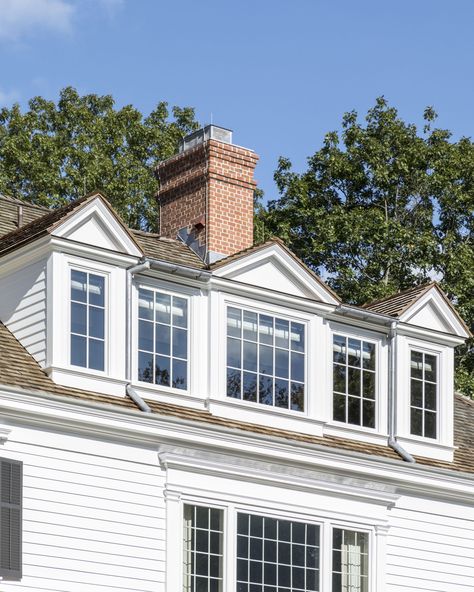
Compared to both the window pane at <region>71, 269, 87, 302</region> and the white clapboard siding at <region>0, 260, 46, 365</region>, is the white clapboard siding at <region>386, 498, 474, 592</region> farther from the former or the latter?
the white clapboard siding at <region>0, 260, 46, 365</region>

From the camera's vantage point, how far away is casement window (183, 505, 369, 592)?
80.4 feet

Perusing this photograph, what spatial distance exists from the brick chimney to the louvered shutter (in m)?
7.62

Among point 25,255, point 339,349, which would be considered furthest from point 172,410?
point 339,349

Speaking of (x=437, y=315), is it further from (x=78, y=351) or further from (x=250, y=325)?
(x=78, y=351)

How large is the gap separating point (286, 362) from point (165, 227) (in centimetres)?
501

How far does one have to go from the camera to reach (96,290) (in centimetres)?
2455

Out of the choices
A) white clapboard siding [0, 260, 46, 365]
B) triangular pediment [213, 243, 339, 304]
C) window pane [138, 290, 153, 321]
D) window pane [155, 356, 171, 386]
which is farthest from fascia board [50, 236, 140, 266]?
triangular pediment [213, 243, 339, 304]

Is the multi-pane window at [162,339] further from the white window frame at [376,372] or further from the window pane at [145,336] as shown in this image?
the white window frame at [376,372]

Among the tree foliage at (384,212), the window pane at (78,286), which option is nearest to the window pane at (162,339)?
the window pane at (78,286)

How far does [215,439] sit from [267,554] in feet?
6.85

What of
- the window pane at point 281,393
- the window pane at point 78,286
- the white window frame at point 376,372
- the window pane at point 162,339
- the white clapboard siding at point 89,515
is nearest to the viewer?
the white clapboard siding at point 89,515

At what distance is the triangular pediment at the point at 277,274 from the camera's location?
26.3 m

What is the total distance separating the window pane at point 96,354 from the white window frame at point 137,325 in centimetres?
60

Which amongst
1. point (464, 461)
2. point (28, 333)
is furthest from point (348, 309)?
point (28, 333)
